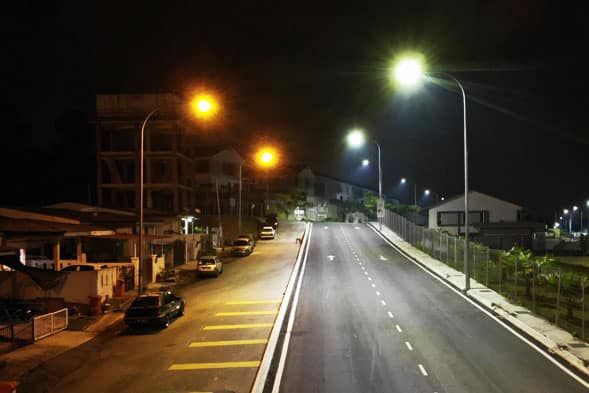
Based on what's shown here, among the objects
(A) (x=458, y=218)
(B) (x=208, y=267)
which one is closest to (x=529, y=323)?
(B) (x=208, y=267)

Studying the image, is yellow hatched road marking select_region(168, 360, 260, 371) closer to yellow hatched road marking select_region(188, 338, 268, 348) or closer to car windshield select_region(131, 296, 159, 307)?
yellow hatched road marking select_region(188, 338, 268, 348)

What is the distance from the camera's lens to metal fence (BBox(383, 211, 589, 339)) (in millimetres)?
21339

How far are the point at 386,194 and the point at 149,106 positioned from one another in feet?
289

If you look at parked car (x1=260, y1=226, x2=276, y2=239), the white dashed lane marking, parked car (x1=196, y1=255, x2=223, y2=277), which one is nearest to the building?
parked car (x1=260, y1=226, x2=276, y2=239)

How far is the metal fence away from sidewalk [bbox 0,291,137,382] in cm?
1732

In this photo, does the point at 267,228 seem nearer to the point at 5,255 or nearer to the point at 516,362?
the point at 5,255

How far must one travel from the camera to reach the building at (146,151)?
6738 centimetres

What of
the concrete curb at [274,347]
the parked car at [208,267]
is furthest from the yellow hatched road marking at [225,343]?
the parked car at [208,267]

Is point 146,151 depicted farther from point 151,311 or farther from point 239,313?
point 151,311

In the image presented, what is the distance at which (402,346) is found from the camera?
59.7ft

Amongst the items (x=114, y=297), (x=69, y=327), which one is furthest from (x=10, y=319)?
(x=114, y=297)

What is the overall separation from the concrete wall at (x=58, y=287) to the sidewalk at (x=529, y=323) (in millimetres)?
17833

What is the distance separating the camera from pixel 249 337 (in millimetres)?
20234

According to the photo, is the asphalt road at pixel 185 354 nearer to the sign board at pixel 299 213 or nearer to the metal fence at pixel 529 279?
the metal fence at pixel 529 279
